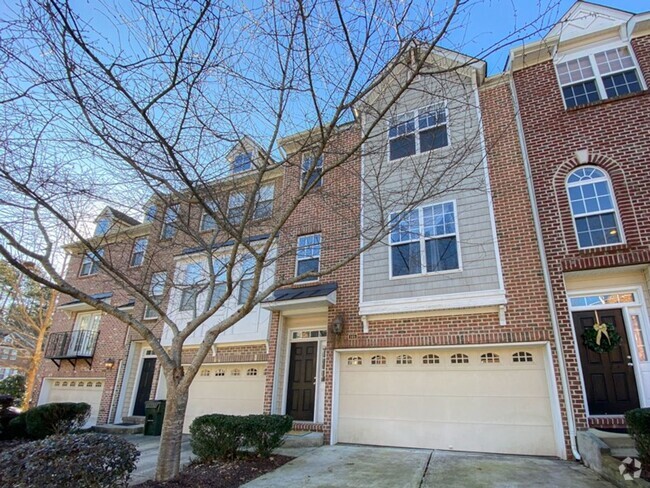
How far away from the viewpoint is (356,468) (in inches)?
249

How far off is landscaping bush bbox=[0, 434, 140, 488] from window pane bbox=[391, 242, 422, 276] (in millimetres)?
6429

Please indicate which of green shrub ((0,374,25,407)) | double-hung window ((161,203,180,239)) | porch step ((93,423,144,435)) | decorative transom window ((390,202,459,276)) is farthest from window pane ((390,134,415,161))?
green shrub ((0,374,25,407))

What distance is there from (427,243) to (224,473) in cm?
626

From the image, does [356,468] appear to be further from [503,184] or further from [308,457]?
[503,184]

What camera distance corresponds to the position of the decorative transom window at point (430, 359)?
27.0 ft

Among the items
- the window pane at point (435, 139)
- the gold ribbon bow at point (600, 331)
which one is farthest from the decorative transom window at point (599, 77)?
the gold ribbon bow at point (600, 331)

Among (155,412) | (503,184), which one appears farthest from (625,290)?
(155,412)

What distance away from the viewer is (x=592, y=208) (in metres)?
7.77

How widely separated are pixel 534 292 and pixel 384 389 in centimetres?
384

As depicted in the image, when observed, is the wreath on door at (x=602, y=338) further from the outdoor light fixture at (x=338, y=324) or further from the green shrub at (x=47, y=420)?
the green shrub at (x=47, y=420)

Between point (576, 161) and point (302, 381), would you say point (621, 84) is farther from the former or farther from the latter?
point (302, 381)

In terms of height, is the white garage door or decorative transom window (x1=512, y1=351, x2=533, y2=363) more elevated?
decorative transom window (x1=512, y1=351, x2=533, y2=363)

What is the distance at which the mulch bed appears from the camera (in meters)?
5.39

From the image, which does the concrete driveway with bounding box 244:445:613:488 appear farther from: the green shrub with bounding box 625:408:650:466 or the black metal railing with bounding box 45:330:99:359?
the black metal railing with bounding box 45:330:99:359
